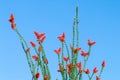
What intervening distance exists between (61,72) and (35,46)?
46cm

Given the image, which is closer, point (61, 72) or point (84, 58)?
point (61, 72)

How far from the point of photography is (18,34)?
4355 mm

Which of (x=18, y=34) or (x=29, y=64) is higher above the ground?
(x=18, y=34)

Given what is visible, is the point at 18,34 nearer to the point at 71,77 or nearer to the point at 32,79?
the point at 32,79

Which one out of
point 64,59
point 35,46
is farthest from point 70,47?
point 35,46

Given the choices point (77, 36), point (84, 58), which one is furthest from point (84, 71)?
point (77, 36)

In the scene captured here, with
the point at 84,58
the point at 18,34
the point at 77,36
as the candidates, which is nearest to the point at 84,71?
the point at 84,58

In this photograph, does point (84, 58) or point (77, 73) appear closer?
point (77, 73)

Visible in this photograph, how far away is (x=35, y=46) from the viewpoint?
441 centimetres

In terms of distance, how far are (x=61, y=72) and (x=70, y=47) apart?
1.08 ft

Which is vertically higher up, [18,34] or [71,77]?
[18,34]

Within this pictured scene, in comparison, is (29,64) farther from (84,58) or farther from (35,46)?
(84,58)

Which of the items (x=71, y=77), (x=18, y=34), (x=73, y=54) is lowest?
(x=71, y=77)

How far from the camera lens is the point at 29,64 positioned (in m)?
4.24
